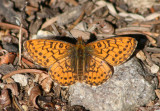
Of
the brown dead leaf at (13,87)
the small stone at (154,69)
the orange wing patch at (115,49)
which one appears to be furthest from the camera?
the small stone at (154,69)

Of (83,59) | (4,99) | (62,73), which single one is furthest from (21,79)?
(83,59)

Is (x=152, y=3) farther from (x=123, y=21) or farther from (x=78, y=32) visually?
(x=78, y=32)

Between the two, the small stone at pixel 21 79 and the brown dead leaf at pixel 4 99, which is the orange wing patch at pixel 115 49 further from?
the brown dead leaf at pixel 4 99

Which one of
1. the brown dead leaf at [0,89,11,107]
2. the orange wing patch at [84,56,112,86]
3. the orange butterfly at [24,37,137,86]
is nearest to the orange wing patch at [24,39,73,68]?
the orange butterfly at [24,37,137,86]

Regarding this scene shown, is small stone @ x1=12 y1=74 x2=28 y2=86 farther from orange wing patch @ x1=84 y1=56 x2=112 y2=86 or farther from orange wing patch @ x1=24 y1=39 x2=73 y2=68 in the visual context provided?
orange wing patch @ x1=84 y1=56 x2=112 y2=86

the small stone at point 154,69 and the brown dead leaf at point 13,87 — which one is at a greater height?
the small stone at point 154,69

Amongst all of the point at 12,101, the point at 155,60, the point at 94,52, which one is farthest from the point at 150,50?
the point at 12,101

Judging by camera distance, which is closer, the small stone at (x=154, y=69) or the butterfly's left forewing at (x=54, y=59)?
the butterfly's left forewing at (x=54, y=59)

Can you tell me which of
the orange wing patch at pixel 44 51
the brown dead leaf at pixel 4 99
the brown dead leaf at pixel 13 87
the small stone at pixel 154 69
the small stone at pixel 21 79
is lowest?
the brown dead leaf at pixel 4 99

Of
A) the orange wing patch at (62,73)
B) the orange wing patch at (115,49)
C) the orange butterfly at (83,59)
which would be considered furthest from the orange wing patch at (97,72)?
the orange wing patch at (62,73)
